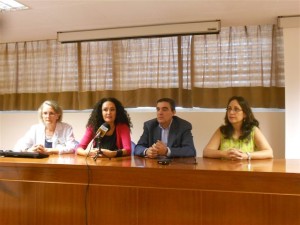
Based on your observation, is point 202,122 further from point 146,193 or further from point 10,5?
point 10,5

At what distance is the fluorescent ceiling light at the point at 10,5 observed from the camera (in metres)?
2.57

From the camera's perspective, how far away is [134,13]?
2.86 m

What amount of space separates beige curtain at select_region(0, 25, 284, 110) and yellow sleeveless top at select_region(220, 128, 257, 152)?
102 centimetres

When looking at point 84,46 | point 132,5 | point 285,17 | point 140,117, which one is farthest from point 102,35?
point 285,17

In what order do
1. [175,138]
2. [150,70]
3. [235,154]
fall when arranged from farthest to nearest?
[150,70], [175,138], [235,154]

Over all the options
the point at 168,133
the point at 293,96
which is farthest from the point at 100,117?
the point at 293,96

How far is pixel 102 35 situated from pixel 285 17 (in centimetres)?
193

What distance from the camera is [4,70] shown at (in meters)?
3.99

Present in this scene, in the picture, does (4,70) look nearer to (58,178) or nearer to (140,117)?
(140,117)

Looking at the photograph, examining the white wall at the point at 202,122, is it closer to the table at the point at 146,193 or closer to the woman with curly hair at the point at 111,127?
the woman with curly hair at the point at 111,127

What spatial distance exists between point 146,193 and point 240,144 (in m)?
0.96

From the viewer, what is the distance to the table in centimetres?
146

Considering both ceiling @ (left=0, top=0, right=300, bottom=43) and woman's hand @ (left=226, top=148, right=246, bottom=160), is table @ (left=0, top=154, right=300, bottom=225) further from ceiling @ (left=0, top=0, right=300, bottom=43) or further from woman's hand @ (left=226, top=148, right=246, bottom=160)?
ceiling @ (left=0, top=0, right=300, bottom=43)

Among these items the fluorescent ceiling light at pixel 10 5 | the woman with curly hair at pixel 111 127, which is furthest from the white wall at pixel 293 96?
the fluorescent ceiling light at pixel 10 5
